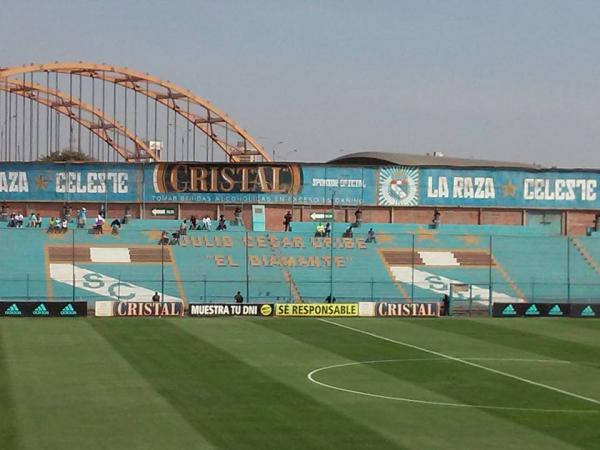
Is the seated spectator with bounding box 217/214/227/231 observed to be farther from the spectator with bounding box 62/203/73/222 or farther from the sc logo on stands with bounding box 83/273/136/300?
the sc logo on stands with bounding box 83/273/136/300

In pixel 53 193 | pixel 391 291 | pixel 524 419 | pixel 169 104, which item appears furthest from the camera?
pixel 169 104

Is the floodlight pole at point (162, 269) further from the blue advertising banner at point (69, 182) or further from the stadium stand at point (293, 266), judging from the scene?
the blue advertising banner at point (69, 182)

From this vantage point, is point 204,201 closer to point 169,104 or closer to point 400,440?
point 169,104

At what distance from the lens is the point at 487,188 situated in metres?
95.4

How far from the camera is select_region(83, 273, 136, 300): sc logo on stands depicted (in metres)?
70.2

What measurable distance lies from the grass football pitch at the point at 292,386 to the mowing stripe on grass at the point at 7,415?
54 mm

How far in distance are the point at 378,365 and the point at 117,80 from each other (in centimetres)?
7976

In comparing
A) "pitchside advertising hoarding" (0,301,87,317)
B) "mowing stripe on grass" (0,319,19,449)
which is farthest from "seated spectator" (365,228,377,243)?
"mowing stripe on grass" (0,319,19,449)

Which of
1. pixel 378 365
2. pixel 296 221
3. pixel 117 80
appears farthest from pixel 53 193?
pixel 378 365

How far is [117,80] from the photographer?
117 meters

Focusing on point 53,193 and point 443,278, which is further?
point 53,193

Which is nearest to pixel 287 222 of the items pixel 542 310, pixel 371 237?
pixel 371 237

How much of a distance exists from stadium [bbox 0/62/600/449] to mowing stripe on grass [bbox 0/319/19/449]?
3.6 inches

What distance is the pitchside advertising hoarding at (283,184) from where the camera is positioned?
90.8 m
